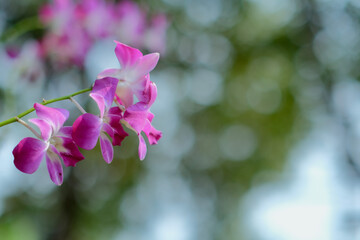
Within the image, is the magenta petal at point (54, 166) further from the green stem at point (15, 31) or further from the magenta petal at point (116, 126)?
the green stem at point (15, 31)

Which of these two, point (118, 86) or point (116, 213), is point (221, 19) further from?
point (118, 86)

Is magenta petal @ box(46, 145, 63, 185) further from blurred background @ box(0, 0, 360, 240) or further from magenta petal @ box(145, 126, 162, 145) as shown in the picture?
blurred background @ box(0, 0, 360, 240)

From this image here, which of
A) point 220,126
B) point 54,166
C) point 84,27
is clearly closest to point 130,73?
point 54,166

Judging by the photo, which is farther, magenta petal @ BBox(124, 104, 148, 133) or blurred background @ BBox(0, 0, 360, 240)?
blurred background @ BBox(0, 0, 360, 240)

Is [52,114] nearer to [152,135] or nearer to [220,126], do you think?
[152,135]

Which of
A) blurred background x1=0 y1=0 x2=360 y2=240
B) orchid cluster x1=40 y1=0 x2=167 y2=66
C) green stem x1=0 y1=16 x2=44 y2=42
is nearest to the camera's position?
green stem x1=0 y1=16 x2=44 y2=42

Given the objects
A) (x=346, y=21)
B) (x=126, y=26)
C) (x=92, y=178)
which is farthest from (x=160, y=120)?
(x=126, y=26)

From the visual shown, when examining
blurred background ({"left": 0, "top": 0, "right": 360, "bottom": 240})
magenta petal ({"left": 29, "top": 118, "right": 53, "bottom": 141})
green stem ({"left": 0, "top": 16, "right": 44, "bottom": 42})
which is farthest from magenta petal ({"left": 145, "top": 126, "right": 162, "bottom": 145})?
blurred background ({"left": 0, "top": 0, "right": 360, "bottom": 240})
